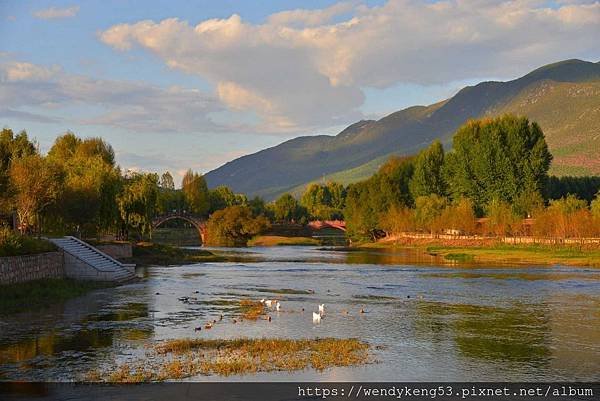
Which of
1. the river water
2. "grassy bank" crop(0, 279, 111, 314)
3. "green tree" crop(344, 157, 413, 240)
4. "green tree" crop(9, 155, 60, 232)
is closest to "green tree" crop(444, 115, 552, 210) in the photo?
"green tree" crop(344, 157, 413, 240)

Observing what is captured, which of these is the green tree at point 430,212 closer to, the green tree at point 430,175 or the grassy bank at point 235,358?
the green tree at point 430,175

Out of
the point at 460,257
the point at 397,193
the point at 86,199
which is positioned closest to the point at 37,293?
the point at 86,199

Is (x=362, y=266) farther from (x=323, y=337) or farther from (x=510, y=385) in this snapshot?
(x=510, y=385)

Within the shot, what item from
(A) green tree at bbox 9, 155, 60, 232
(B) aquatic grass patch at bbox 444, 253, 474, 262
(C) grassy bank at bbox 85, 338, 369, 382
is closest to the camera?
(C) grassy bank at bbox 85, 338, 369, 382

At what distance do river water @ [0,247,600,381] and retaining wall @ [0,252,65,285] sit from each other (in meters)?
3.50

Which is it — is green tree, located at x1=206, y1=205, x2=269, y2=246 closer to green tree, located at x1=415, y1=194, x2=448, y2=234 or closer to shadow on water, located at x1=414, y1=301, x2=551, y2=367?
green tree, located at x1=415, y1=194, x2=448, y2=234

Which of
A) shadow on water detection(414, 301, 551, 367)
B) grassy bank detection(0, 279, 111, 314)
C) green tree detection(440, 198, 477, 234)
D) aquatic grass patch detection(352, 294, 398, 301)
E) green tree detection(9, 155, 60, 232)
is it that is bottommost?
shadow on water detection(414, 301, 551, 367)

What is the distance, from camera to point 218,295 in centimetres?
4725

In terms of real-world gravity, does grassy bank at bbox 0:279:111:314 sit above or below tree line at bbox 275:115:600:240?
below

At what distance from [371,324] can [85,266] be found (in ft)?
93.3

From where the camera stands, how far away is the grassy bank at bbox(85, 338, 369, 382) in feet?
71.8

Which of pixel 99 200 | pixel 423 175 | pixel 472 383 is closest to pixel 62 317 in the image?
pixel 472 383

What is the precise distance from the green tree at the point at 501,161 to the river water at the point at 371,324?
70.0 meters

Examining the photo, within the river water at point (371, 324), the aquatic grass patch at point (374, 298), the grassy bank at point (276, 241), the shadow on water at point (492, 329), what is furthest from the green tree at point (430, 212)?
the shadow on water at point (492, 329)
